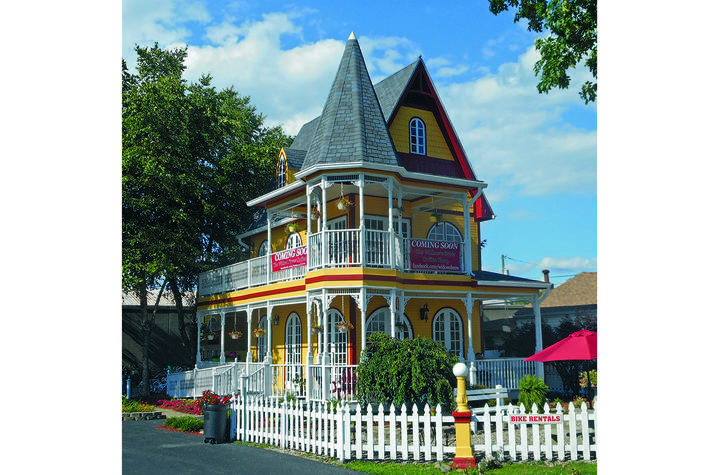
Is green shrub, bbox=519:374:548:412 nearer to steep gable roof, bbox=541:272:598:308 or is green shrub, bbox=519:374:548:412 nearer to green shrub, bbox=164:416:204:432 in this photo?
green shrub, bbox=164:416:204:432

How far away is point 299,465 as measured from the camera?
1176 cm

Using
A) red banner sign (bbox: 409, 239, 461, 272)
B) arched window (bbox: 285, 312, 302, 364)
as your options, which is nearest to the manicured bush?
arched window (bbox: 285, 312, 302, 364)

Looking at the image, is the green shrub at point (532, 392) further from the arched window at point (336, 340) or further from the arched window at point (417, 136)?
the arched window at point (417, 136)

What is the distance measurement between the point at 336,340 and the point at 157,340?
13.5 meters

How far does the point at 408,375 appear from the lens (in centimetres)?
1370

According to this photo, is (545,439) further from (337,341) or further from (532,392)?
(337,341)

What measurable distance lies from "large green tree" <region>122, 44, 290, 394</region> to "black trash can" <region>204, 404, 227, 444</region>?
32.3 ft

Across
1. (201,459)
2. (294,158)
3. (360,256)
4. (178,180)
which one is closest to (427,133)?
(294,158)
